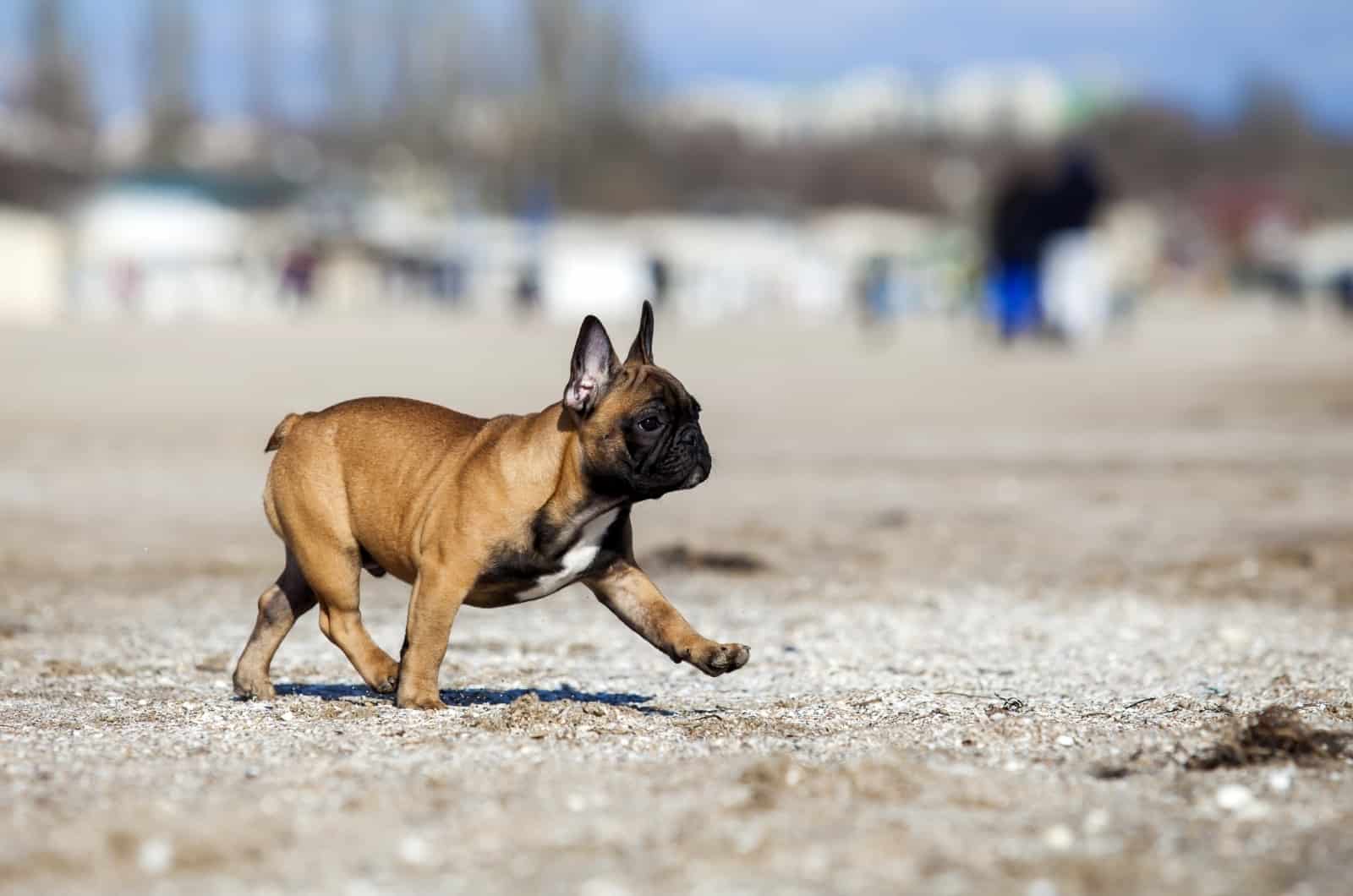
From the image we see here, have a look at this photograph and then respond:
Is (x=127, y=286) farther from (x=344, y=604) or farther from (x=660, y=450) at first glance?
(x=660, y=450)

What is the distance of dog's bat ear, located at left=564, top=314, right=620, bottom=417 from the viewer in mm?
5816

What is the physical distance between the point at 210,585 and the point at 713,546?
3.08 metres

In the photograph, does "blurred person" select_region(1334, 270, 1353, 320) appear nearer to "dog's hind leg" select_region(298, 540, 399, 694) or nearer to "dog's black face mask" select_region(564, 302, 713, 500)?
"dog's hind leg" select_region(298, 540, 399, 694)

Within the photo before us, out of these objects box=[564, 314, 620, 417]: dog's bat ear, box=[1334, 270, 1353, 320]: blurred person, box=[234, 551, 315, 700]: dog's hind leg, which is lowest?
box=[1334, 270, 1353, 320]: blurred person

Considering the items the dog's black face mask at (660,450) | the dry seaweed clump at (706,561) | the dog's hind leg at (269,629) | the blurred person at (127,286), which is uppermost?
the dog's black face mask at (660,450)

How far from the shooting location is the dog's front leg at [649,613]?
5.95 m

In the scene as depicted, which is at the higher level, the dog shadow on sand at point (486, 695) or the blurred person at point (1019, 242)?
the blurred person at point (1019, 242)

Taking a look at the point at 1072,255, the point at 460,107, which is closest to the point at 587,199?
the point at 460,107

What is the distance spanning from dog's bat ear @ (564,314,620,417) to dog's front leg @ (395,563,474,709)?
0.64 m

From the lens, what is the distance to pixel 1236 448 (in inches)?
736

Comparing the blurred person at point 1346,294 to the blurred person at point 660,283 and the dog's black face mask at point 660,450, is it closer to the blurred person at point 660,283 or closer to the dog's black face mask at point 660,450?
the blurred person at point 660,283

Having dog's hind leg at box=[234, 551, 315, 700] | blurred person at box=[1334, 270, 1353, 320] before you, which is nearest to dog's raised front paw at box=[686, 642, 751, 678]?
dog's hind leg at box=[234, 551, 315, 700]

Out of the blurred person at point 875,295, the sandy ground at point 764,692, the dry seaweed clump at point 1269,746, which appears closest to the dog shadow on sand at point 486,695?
the sandy ground at point 764,692

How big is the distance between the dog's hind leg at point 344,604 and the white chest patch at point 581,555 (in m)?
0.73
